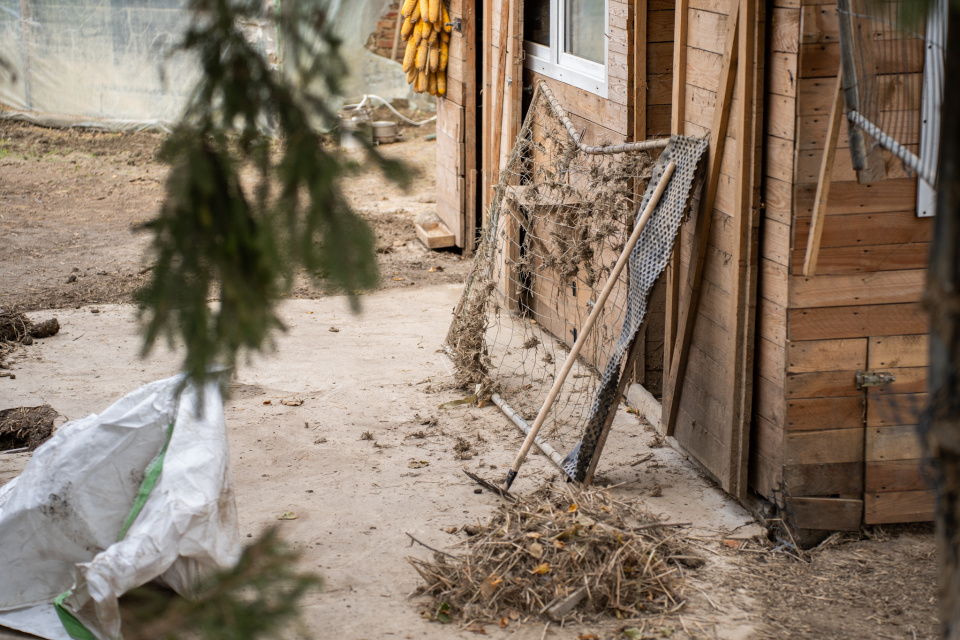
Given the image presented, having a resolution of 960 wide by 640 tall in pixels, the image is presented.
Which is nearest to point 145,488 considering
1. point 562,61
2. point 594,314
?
point 594,314

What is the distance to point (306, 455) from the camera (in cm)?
500

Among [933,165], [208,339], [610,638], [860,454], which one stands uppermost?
[933,165]

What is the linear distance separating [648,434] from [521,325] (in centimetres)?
213

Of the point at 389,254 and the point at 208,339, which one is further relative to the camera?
the point at 389,254

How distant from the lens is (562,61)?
6449 millimetres

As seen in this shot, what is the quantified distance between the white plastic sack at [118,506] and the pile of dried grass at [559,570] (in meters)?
0.88

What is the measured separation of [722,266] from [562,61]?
2.73m

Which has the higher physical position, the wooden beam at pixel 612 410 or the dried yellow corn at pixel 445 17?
the dried yellow corn at pixel 445 17

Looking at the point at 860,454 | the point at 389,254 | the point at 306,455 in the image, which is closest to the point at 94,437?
the point at 306,455

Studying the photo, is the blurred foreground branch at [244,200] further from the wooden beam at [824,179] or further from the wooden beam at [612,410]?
the wooden beam at [612,410]

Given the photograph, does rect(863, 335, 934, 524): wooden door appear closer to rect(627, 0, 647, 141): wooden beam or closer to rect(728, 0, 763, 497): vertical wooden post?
rect(728, 0, 763, 497): vertical wooden post

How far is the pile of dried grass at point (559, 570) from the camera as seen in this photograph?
3467 millimetres

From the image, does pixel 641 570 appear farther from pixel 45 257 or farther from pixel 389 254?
pixel 45 257

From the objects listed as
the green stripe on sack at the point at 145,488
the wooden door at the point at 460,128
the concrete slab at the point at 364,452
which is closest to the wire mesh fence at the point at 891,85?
the concrete slab at the point at 364,452
